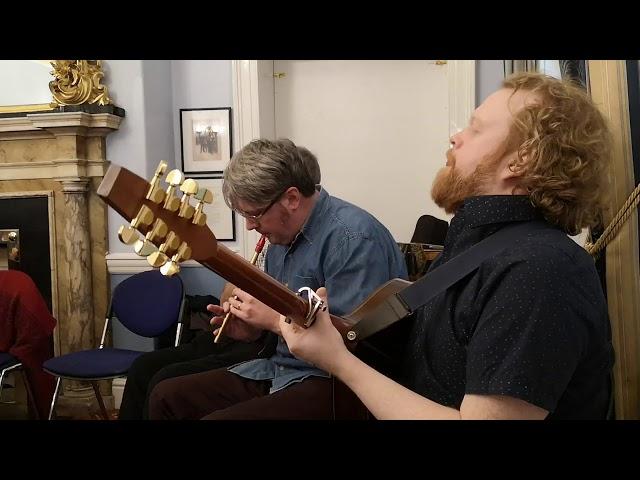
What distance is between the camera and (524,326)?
0.89 meters

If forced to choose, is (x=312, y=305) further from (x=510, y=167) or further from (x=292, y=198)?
(x=292, y=198)

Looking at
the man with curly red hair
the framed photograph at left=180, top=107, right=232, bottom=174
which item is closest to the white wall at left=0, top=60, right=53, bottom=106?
the framed photograph at left=180, top=107, right=232, bottom=174

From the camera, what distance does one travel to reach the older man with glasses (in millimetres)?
1485

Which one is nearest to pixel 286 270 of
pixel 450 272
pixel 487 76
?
pixel 450 272

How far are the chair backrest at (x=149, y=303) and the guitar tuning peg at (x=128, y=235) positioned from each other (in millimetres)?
2147

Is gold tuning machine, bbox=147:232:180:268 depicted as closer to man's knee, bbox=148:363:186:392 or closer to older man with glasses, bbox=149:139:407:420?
older man with glasses, bbox=149:139:407:420

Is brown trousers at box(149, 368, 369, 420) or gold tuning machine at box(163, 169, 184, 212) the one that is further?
brown trousers at box(149, 368, 369, 420)

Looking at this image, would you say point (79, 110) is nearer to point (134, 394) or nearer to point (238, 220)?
point (238, 220)

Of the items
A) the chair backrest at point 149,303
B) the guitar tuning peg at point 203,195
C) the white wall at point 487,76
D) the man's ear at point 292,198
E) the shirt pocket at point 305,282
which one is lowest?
the chair backrest at point 149,303

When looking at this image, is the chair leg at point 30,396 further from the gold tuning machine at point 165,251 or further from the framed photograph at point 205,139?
the gold tuning machine at point 165,251

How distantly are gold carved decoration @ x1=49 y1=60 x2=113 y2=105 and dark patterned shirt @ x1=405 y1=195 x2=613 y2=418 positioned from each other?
2768 millimetres

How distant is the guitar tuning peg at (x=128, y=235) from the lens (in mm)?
818

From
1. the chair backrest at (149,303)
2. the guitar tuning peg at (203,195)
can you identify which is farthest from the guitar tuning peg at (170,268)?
the chair backrest at (149,303)
